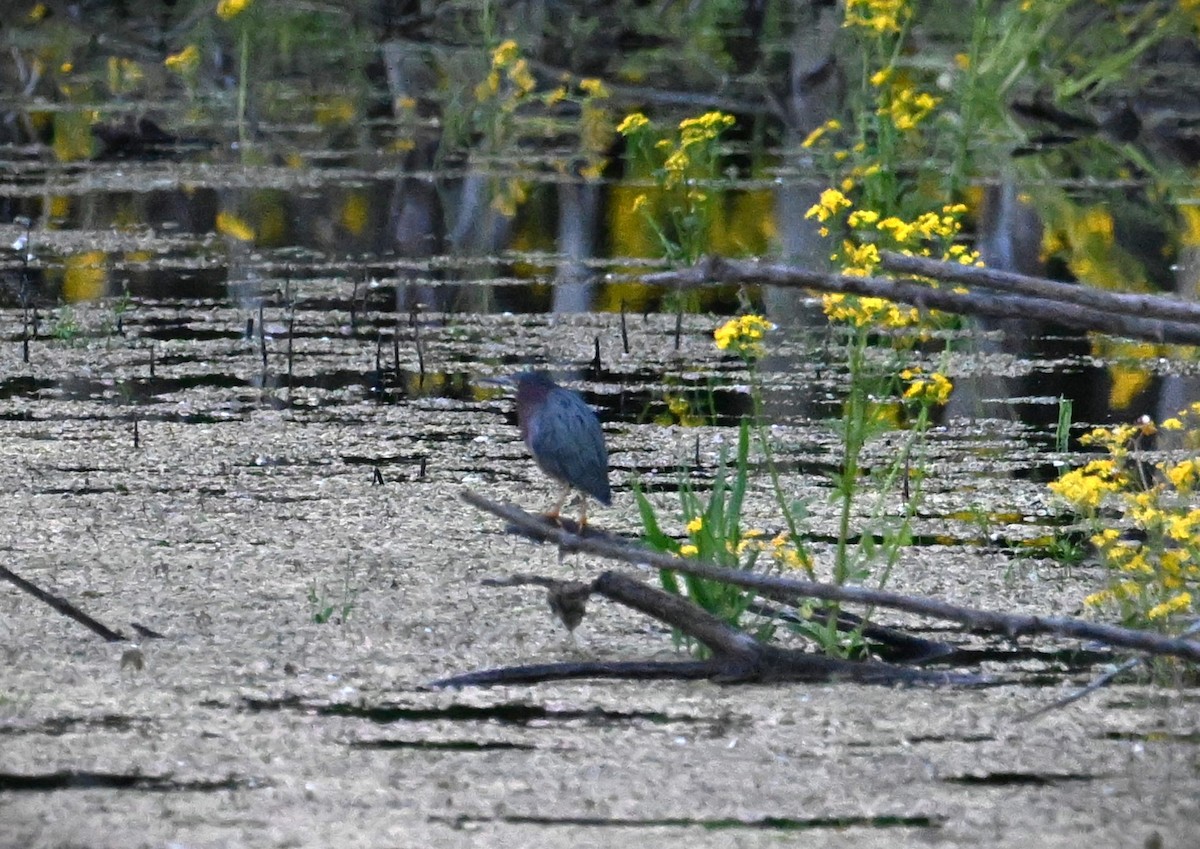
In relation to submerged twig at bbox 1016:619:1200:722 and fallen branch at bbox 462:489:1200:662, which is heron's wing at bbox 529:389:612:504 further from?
submerged twig at bbox 1016:619:1200:722

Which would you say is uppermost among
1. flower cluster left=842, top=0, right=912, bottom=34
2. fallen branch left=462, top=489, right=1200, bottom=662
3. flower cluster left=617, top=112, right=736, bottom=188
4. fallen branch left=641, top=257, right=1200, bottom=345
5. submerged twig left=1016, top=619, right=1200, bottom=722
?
flower cluster left=842, top=0, right=912, bottom=34

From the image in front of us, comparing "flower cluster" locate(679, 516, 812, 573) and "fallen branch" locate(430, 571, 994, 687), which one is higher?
"flower cluster" locate(679, 516, 812, 573)

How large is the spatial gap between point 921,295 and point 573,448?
115 cm

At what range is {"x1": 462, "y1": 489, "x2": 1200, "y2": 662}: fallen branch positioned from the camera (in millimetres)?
3094

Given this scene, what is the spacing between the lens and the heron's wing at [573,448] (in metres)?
4.11

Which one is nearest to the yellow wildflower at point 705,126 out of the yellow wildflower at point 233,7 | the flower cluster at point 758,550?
the flower cluster at point 758,550

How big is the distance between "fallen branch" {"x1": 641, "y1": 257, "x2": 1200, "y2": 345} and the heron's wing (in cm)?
101

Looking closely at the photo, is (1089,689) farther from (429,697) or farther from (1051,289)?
(429,697)

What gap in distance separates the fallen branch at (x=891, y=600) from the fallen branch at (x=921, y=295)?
44 cm

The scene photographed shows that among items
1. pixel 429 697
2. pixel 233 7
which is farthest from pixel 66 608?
pixel 233 7

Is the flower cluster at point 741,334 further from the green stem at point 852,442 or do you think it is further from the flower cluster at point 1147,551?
the flower cluster at point 1147,551

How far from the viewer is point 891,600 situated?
10.5ft

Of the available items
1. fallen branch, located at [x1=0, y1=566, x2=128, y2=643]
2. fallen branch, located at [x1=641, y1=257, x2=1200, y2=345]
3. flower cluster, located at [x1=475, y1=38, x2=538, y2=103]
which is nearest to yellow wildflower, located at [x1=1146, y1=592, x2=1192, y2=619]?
fallen branch, located at [x1=641, y1=257, x2=1200, y2=345]

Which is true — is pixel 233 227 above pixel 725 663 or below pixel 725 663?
above
